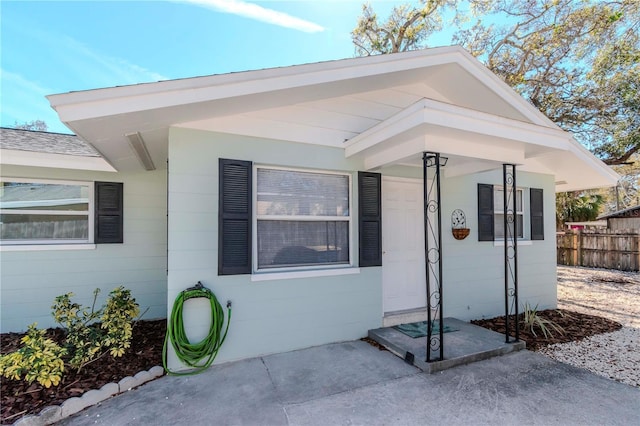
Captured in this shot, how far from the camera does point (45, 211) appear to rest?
4.46 meters

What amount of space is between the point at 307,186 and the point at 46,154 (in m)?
3.59

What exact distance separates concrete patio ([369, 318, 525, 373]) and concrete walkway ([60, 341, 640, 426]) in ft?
0.29

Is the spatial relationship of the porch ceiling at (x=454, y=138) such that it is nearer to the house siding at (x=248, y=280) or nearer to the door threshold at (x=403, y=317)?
the house siding at (x=248, y=280)

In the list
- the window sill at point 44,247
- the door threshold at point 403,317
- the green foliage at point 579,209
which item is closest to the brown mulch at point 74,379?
the window sill at point 44,247

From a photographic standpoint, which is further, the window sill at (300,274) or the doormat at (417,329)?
the doormat at (417,329)

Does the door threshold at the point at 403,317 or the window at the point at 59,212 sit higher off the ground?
the window at the point at 59,212

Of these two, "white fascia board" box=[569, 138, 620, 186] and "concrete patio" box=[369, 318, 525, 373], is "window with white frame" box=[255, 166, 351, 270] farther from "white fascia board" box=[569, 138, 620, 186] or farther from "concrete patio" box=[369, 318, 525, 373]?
"white fascia board" box=[569, 138, 620, 186]

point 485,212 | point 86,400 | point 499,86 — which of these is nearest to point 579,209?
point 485,212

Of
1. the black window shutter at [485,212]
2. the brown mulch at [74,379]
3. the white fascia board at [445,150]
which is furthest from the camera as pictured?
the black window shutter at [485,212]

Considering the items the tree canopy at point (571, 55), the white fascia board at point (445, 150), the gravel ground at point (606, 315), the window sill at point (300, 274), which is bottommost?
the gravel ground at point (606, 315)

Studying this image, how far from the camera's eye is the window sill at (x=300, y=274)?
355 cm

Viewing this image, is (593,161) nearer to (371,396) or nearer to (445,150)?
(445,150)

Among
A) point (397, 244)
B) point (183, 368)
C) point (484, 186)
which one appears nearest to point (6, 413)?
point (183, 368)

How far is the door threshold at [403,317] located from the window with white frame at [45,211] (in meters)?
4.55
